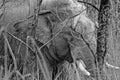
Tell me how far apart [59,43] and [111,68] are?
2.24 ft

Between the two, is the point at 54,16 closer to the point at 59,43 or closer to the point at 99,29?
the point at 59,43

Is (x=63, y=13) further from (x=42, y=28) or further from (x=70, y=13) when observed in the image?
(x=42, y=28)

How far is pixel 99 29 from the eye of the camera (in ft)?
6.21

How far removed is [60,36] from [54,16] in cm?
19

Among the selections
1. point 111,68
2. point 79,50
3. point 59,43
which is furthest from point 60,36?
point 111,68

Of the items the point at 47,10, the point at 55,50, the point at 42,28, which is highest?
the point at 47,10

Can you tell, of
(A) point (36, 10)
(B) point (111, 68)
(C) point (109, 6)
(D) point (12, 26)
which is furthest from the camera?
(D) point (12, 26)

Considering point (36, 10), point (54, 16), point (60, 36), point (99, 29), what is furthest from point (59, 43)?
point (36, 10)

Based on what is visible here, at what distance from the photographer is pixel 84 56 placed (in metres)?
2.52

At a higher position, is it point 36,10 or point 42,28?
point 36,10

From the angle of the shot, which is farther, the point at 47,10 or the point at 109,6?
the point at 47,10

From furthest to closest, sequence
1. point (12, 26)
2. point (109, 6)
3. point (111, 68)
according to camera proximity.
Result: point (12, 26) < point (111, 68) < point (109, 6)

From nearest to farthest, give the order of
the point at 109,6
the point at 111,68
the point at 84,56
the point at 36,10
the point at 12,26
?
the point at 36,10, the point at 109,6, the point at 111,68, the point at 84,56, the point at 12,26

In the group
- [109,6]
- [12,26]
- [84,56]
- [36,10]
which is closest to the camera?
[36,10]
